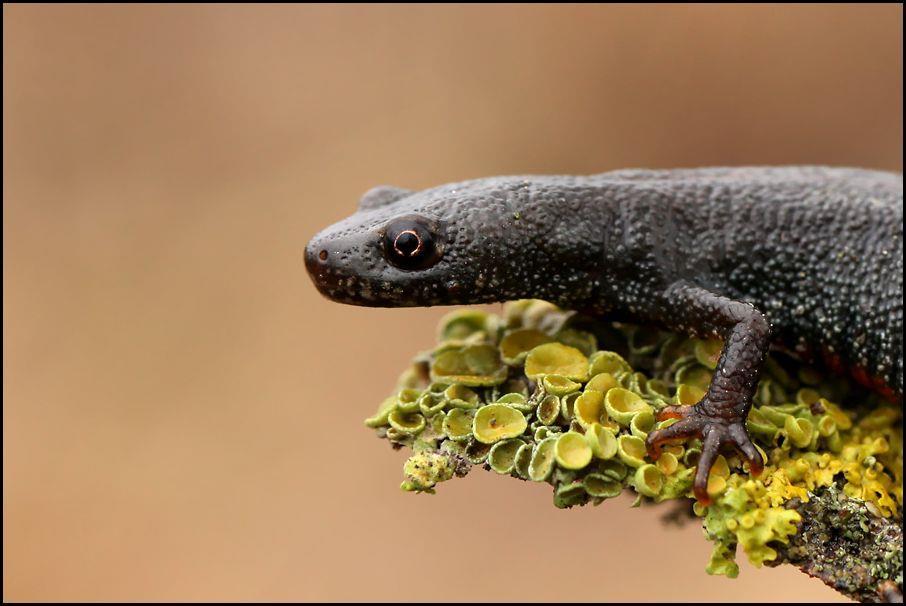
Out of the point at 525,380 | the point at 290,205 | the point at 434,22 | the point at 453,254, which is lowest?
the point at 290,205

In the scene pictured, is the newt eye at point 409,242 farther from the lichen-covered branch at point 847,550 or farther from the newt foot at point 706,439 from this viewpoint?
the lichen-covered branch at point 847,550

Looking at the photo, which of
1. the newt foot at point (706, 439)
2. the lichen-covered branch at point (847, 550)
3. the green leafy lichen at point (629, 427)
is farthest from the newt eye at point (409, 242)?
the lichen-covered branch at point (847, 550)

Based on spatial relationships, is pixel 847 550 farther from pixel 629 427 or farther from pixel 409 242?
pixel 409 242

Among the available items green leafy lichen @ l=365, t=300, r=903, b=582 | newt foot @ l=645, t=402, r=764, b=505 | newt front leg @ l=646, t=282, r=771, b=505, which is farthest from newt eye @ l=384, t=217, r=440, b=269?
newt foot @ l=645, t=402, r=764, b=505

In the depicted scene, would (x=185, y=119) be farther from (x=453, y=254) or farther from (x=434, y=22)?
(x=453, y=254)

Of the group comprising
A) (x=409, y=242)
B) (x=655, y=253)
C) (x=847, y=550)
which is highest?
(x=409, y=242)

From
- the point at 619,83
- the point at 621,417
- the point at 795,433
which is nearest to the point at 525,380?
the point at 621,417

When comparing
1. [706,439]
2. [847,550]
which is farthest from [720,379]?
[847,550]

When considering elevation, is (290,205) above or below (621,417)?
below
